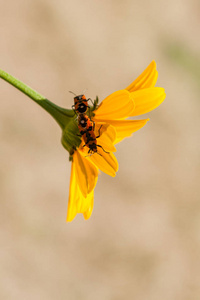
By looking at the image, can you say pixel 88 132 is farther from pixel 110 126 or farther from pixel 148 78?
pixel 148 78

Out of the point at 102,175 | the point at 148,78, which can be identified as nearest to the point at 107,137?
the point at 148,78

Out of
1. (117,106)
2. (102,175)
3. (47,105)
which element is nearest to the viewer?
(117,106)

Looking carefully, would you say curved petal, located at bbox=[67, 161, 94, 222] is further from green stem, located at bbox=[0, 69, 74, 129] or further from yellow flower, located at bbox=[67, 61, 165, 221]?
green stem, located at bbox=[0, 69, 74, 129]

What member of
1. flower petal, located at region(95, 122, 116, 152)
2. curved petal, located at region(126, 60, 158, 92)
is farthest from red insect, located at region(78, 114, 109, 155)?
curved petal, located at region(126, 60, 158, 92)

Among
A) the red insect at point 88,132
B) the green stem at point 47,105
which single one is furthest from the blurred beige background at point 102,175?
the red insect at point 88,132

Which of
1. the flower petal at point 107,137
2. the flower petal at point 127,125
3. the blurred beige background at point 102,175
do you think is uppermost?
the blurred beige background at point 102,175

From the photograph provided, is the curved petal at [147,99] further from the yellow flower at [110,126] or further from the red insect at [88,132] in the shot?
the red insect at [88,132]

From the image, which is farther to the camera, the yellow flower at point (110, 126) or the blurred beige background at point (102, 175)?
the blurred beige background at point (102, 175)
